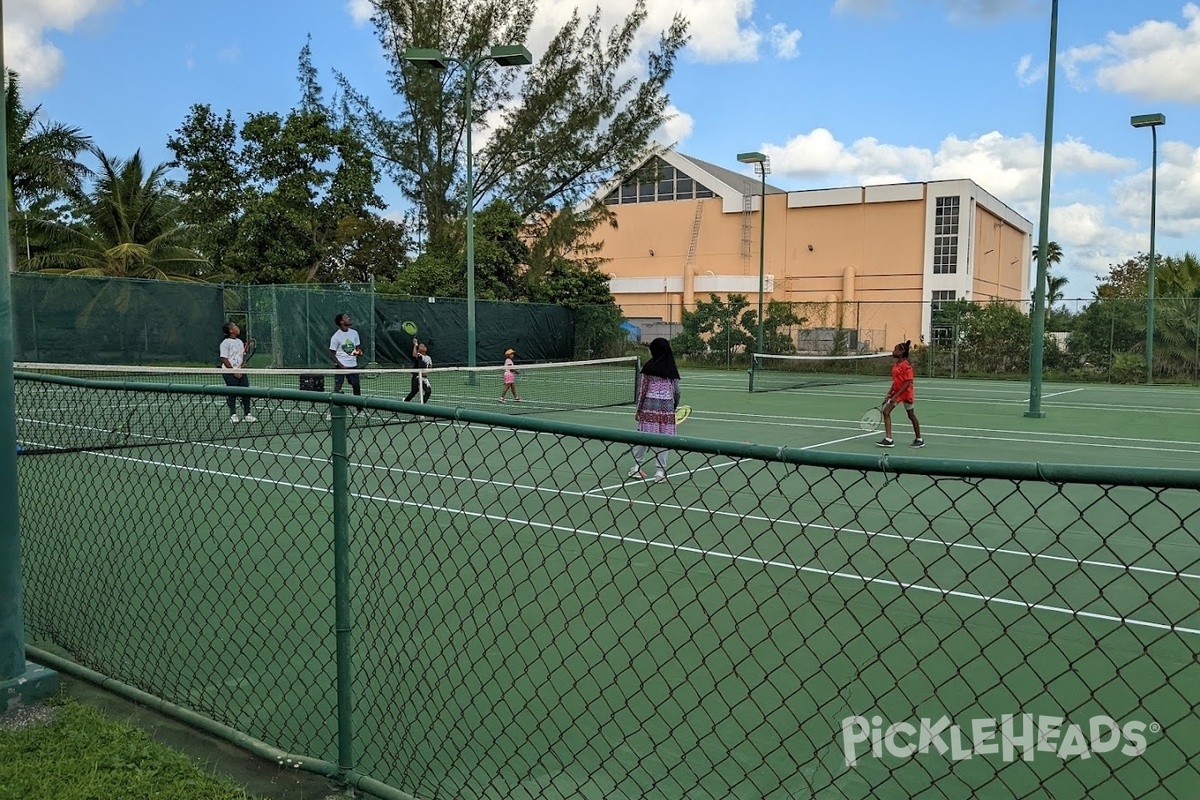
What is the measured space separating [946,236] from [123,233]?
111 ft

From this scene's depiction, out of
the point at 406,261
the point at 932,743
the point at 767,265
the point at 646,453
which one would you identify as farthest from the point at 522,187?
the point at 932,743

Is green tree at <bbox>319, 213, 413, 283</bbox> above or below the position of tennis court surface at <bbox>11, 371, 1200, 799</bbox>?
above

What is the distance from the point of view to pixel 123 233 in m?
32.2

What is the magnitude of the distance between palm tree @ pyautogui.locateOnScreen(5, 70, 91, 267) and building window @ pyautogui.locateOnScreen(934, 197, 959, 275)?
113ft

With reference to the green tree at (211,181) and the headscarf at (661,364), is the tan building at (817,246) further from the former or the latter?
the headscarf at (661,364)

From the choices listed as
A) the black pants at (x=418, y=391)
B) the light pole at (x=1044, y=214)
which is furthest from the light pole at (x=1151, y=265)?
the black pants at (x=418, y=391)

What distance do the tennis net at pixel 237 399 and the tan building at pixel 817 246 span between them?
702 inches

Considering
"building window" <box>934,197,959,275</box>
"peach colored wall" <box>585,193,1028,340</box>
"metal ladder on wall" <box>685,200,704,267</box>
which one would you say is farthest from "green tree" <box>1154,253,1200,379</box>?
"metal ladder on wall" <box>685,200,704,267</box>

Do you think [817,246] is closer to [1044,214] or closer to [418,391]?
[1044,214]

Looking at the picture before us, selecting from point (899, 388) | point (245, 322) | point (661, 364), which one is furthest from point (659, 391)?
point (245, 322)

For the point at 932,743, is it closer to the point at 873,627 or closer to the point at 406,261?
the point at 873,627

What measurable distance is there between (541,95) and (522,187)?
362 cm

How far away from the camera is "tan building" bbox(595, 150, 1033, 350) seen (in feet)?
147

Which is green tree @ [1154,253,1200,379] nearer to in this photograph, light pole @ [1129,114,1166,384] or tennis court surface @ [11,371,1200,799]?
light pole @ [1129,114,1166,384]
